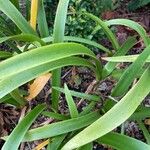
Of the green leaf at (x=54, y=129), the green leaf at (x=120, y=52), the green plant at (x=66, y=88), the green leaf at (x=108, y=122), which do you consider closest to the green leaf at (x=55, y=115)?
the green plant at (x=66, y=88)

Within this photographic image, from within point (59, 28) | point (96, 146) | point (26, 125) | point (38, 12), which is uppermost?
point (38, 12)

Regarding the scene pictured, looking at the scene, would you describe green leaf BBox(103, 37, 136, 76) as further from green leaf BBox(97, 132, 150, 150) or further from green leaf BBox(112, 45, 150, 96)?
green leaf BBox(97, 132, 150, 150)

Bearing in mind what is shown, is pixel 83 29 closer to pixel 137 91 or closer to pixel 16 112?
pixel 16 112

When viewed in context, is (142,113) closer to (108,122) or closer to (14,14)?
(108,122)

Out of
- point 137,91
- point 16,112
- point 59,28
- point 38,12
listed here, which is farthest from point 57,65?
point 16,112

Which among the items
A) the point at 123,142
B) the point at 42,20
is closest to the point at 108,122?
the point at 123,142

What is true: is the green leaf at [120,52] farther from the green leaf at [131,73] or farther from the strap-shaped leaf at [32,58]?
the strap-shaped leaf at [32,58]

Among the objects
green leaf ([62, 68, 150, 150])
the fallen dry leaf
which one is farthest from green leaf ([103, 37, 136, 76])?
green leaf ([62, 68, 150, 150])
